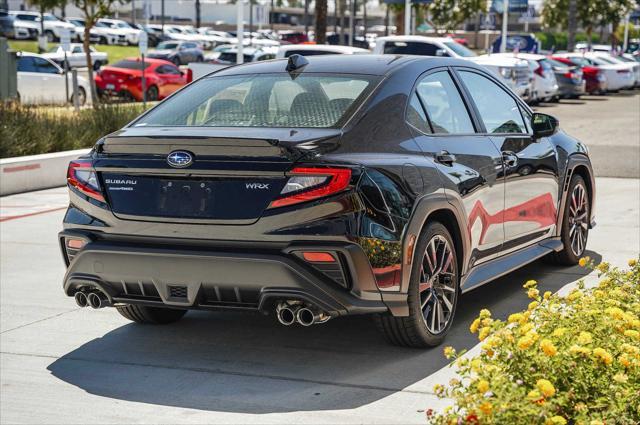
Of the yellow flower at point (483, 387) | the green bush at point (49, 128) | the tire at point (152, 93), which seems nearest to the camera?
the yellow flower at point (483, 387)

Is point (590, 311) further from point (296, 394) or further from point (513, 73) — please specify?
point (513, 73)

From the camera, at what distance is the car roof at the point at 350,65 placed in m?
6.63

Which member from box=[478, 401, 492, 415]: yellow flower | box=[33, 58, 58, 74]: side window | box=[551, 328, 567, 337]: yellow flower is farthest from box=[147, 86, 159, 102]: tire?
box=[478, 401, 492, 415]: yellow flower

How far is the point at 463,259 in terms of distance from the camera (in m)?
6.59

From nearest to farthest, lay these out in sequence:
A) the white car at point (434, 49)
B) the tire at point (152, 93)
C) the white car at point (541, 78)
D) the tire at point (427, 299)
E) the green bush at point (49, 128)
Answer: the tire at point (427, 299)
the green bush at point (49, 128)
the white car at point (434, 49)
the white car at point (541, 78)
the tire at point (152, 93)

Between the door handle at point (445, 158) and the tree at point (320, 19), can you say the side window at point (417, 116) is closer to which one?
the door handle at point (445, 158)

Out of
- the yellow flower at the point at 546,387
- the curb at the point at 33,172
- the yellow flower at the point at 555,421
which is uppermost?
the yellow flower at the point at 546,387

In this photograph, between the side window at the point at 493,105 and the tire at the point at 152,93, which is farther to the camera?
the tire at the point at 152,93

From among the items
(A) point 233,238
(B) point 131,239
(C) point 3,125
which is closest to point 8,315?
(B) point 131,239

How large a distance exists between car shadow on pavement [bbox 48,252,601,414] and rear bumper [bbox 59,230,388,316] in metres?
0.41

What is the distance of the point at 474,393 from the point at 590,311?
0.90 m

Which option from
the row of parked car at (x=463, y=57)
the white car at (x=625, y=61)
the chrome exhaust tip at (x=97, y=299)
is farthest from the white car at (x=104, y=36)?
the chrome exhaust tip at (x=97, y=299)

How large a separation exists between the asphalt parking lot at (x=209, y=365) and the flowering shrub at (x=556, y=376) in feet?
2.37

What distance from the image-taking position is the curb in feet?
45.8
